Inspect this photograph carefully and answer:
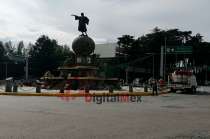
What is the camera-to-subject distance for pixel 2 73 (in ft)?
374

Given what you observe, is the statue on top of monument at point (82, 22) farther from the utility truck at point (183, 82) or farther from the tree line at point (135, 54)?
the tree line at point (135, 54)

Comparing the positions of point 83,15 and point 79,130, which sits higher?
point 83,15

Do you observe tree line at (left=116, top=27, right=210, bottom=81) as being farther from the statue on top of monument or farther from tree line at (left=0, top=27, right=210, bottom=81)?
the statue on top of monument

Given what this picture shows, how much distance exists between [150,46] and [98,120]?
302ft

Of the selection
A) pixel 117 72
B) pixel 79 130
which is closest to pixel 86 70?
pixel 79 130

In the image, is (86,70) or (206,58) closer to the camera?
(86,70)

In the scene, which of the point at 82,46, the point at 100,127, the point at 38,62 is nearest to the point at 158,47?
the point at 38,62

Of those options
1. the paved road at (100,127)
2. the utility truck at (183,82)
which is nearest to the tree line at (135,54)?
the utility truck at (183,82)

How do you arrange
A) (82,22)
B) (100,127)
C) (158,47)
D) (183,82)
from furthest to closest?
(158,47) → (82,22) → (183,82) → (100,127)

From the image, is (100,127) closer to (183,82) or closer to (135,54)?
(183,82)

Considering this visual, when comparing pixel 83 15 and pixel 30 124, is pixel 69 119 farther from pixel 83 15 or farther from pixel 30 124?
pixel 83 15

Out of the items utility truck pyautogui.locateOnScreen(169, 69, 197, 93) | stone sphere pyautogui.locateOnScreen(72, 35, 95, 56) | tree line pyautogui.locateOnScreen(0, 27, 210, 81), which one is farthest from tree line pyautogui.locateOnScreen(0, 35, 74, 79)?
utility truck pyautogui.locateOnScreen(169, 69, 197, 93)

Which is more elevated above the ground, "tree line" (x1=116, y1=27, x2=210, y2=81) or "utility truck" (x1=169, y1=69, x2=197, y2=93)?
"tree line" (x1=116, y1=27, x2=210, y2=81)

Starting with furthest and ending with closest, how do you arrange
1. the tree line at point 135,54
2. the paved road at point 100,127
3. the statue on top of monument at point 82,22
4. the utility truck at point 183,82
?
1. the tree line at point 135,54
2. the statue on top of monument at point 82,22
3. the utility truck at point 183,82
4. the paved road at point 100,127
